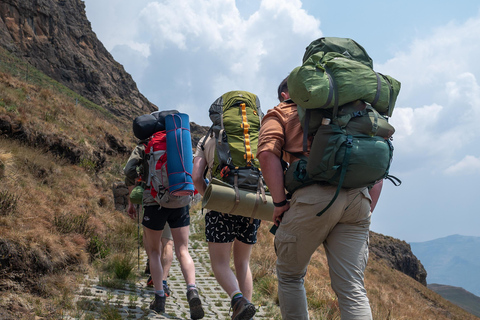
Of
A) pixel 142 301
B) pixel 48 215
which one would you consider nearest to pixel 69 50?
pixel 48 215

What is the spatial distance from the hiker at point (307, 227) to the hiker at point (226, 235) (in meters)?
0.77

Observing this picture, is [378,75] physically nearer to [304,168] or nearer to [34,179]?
[304,168]

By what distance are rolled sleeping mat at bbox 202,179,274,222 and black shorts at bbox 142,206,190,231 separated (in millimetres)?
1202

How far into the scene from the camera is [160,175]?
4137 millimetres

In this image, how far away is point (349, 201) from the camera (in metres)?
2.36

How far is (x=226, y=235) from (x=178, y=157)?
3.34 feet

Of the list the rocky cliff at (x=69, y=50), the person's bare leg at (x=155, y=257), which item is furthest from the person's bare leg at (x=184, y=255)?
the rocky cliff at (x=69, y=50)

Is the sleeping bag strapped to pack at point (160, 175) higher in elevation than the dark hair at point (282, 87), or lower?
lower

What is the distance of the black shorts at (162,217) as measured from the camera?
4.23 meters

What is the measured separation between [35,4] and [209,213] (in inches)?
2563

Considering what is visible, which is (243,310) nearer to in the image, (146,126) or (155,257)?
(155,257)

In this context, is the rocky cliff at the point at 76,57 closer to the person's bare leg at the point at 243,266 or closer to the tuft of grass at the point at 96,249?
the tuft of grass at the point at 96,249

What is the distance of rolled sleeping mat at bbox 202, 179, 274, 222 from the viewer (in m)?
3.05

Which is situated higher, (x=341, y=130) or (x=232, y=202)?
(x=341, y=130)
